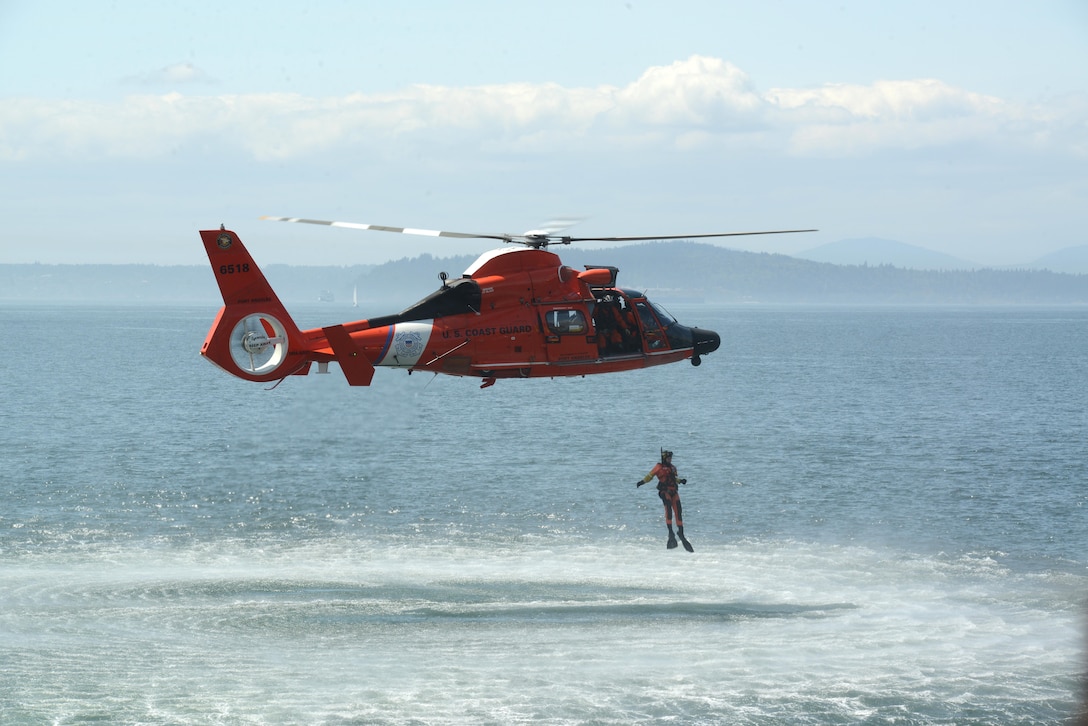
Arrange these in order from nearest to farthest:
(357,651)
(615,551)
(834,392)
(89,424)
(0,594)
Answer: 1. (357,651)
2. (0,594)
3. (615,551)
4. (89,424)
5. (834,392)

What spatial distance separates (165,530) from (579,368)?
80.0 feet

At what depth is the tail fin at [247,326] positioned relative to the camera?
2617cm

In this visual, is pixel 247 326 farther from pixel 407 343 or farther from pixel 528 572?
pixel 528 572

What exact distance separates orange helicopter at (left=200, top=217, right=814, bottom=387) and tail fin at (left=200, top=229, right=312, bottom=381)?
0.02 m

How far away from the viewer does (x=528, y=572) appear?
3959 cm

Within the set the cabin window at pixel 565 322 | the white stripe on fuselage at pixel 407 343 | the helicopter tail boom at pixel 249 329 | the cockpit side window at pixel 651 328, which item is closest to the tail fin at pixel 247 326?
the helicopter tail boom at pixel 249 329

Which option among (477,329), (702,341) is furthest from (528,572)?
(477,329)

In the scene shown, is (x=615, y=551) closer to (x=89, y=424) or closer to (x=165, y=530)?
(x=165, y=530)

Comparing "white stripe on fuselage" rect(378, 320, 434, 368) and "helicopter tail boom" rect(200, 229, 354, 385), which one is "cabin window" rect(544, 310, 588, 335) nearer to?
"white stripe on fuselage" rect(378, 320, 434, 368)

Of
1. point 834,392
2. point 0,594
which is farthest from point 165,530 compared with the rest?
point 834,392

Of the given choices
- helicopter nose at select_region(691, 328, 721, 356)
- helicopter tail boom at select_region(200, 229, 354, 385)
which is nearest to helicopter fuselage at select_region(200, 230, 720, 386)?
helicopter tail boom at select_region(200, 229, 354, 385)

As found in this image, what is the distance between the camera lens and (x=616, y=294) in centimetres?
2958

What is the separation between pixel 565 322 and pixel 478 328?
2163 mm

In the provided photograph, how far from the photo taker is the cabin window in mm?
28578
